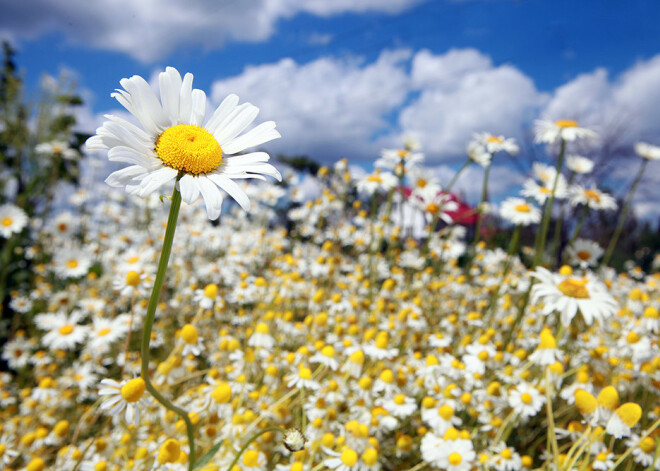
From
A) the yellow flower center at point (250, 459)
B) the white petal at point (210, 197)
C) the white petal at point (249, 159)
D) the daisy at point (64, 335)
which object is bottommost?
the daisy at point (64, 335)

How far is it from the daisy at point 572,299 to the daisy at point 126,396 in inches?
55.0

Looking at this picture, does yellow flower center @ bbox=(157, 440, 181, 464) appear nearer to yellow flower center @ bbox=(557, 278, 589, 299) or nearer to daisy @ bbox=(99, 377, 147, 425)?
daisy @ bbox=(99, 377, 147, 425)

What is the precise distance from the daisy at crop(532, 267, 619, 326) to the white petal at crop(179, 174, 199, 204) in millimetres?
1408

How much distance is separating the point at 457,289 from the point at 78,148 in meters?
5.86

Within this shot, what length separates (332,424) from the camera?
1.66 m

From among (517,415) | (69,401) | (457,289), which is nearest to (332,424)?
(517,415)

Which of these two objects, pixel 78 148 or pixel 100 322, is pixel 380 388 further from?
pixel 78 148

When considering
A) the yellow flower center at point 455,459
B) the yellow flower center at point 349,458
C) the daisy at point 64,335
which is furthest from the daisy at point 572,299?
the daisy at point 64,335

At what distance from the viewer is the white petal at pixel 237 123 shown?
87cm

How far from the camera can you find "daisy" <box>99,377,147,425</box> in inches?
33.9

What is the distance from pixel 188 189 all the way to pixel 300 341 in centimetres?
201

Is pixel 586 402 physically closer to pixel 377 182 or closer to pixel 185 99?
pixel 185 99

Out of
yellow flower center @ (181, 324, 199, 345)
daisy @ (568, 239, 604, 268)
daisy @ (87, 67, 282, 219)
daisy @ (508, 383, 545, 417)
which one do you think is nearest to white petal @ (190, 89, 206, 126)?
daisy @ (87, 67, 282, 219)

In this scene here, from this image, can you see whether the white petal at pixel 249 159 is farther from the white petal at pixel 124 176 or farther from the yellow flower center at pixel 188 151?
the white petal at pixel 124 176
